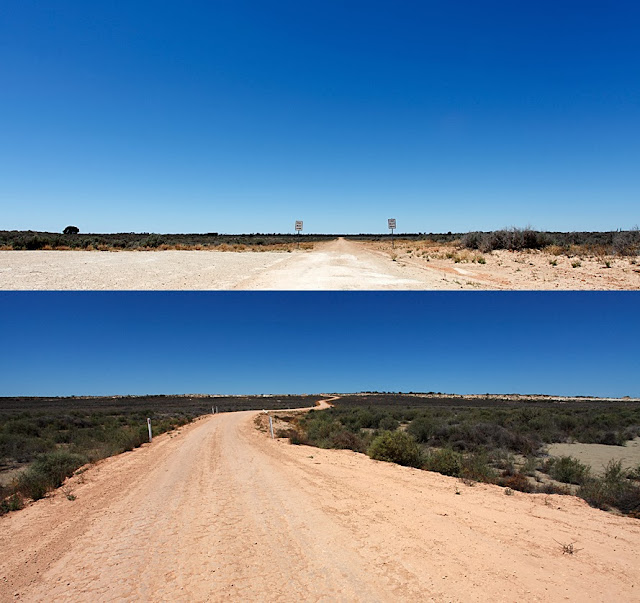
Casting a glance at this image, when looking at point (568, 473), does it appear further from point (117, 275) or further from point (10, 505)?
point (117, 275)

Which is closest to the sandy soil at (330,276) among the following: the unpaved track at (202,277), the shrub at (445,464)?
the unpaved track at (202,277)

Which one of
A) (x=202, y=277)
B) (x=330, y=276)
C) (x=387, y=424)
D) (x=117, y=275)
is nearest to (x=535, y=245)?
(x=387, y=424)

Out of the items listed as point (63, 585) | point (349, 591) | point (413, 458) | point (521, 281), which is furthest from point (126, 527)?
point (521, 281)

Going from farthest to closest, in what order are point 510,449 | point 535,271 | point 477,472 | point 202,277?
point 535,271
point 202,277
point 510,449
point 477,472

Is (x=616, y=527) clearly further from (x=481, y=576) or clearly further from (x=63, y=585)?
(x=63, y=585)

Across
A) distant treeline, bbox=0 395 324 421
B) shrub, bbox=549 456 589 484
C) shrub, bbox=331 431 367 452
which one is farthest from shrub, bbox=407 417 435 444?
distant treeline, bbox=0 395 324 421

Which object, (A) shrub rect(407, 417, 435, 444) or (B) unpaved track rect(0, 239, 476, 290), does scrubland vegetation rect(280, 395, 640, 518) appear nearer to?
(A) shrub rect(407, 417, 435, 444)
